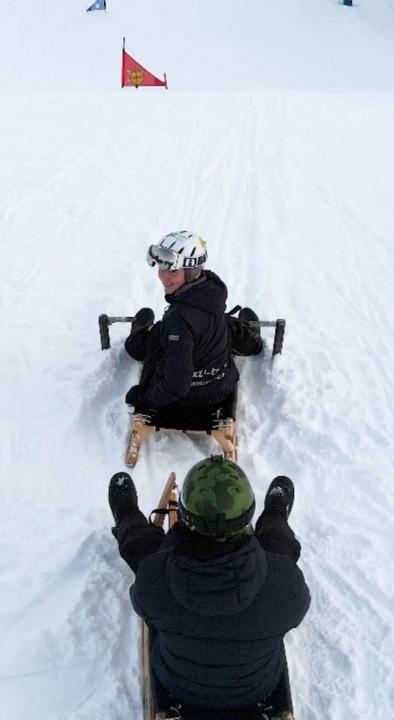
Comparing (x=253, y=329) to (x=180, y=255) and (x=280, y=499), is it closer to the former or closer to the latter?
(x=180, y=255)

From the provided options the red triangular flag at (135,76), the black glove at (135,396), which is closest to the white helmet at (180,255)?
the black glove at (135,396)

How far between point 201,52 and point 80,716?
1190 inches

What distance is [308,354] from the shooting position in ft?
20.1

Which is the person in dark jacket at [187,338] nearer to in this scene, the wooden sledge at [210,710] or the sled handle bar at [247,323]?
the sled handle bar at [247,323]

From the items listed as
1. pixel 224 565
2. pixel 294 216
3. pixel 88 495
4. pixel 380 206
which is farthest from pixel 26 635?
pixel 380 206

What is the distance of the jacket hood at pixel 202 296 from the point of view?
14.2 ft

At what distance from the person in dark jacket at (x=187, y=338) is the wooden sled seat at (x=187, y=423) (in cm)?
6

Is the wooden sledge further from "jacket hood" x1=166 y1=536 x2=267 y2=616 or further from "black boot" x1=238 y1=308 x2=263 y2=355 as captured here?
"black boot" x1=238 y1=308 x2=263 y2=355

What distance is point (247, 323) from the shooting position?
5734 mm

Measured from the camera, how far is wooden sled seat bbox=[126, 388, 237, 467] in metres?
4.65

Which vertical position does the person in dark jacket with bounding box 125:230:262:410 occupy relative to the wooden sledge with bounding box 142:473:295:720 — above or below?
above

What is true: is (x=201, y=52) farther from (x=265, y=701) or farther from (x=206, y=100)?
(x=265, y=701)

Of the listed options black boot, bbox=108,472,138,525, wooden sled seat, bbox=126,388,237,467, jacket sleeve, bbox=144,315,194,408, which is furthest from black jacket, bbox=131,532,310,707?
wooden sled seat, bbox=126,388,237,467

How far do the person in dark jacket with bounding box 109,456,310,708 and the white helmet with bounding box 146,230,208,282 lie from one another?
205 cm
